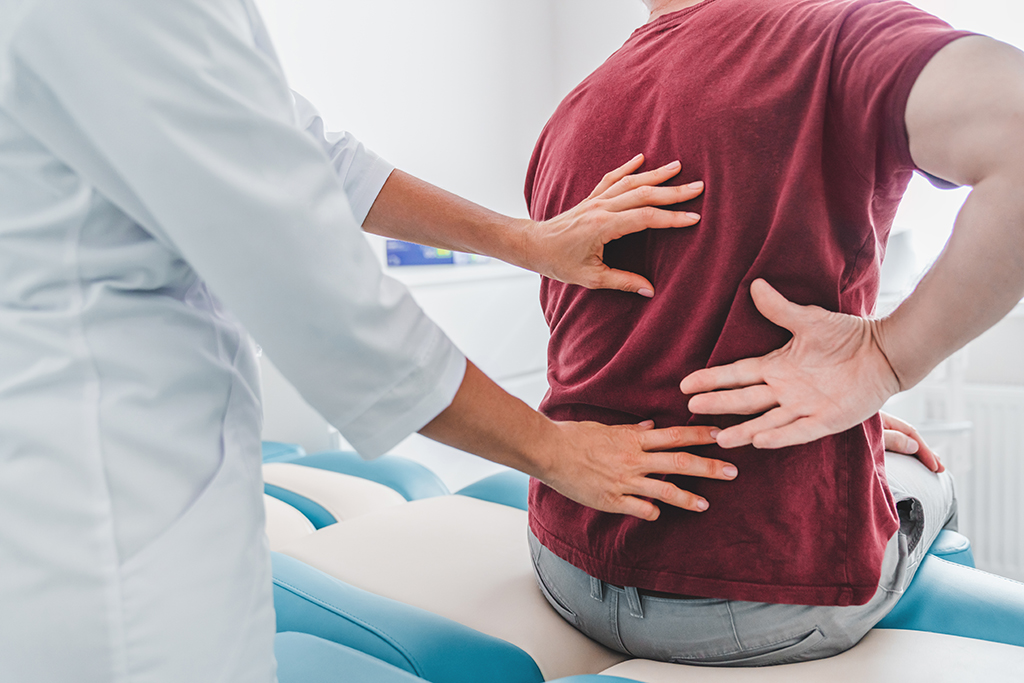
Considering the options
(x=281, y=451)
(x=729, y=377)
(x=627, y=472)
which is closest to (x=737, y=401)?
(x=729, y=377)

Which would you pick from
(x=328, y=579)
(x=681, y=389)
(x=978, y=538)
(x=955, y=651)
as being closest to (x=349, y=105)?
(x=328, y=579)

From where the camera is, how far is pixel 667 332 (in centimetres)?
77

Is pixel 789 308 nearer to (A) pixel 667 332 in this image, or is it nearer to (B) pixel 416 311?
(A) pixel 667 332

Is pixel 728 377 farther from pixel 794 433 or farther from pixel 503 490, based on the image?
pixel 503 490

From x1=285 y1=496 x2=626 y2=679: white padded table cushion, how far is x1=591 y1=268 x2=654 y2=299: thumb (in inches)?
16.6

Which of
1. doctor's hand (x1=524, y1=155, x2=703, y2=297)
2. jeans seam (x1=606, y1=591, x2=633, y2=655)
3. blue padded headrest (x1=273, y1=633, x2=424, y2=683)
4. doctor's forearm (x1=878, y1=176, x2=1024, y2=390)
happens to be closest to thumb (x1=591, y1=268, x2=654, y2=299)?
doctor's hand (x1=524, y1=155, x2=703, y2=297)

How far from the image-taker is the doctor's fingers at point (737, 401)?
2.31 ft

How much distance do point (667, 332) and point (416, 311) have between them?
299 mm

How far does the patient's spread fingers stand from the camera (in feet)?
2.33

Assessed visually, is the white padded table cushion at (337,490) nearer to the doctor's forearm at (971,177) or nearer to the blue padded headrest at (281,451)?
the blue padded headrest at (281,451)

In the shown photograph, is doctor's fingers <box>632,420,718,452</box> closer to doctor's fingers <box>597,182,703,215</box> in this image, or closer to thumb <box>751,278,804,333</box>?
thumb <box>751,278,804,333</box>

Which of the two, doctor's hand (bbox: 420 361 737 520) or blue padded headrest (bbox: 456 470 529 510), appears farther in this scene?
blue padded headrest (bbox: 456 470 529 510)

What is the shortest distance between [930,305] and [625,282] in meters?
0.30

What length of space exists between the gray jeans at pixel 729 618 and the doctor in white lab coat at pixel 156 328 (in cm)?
36
